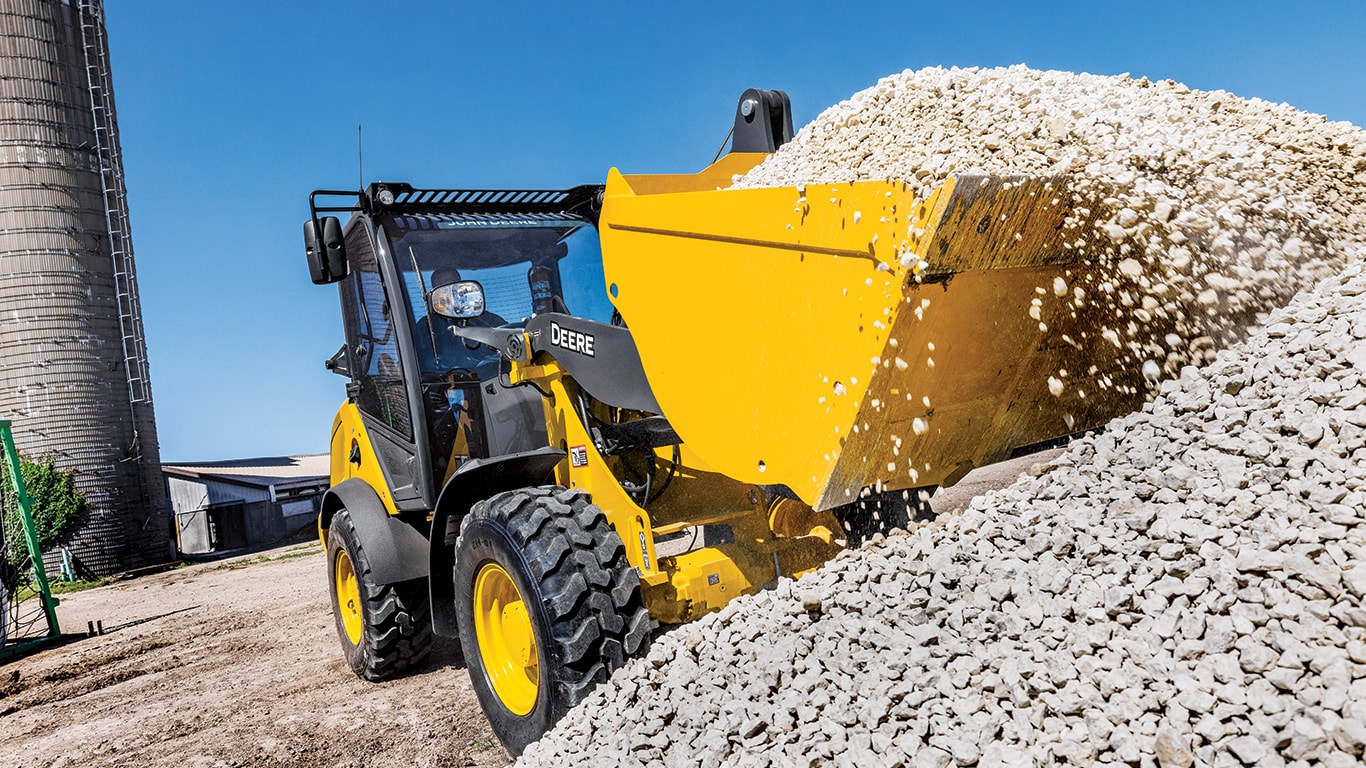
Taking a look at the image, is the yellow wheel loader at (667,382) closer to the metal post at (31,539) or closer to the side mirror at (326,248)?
the side mirror at (326,248)

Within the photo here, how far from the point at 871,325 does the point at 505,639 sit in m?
1.99

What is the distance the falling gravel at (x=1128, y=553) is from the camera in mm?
2004

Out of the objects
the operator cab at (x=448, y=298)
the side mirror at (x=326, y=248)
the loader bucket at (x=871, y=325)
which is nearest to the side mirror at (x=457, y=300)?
the operator cab at (x=448, y=298)

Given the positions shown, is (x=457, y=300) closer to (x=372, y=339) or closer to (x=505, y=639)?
(x=372, y=339)

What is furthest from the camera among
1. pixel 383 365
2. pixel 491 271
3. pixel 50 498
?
pixel 50 498

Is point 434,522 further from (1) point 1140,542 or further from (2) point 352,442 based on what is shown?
(1) point 1140,542

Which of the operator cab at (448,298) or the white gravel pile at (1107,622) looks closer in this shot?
the white gravel pile at (1107,622)

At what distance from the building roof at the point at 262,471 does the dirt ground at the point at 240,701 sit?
17.3m

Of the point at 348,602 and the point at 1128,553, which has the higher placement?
the point at 1128,553

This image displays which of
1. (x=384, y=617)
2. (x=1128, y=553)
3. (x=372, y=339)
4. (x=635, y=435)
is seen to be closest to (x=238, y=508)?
(x=384, y=617)

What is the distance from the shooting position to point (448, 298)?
14.4 ft

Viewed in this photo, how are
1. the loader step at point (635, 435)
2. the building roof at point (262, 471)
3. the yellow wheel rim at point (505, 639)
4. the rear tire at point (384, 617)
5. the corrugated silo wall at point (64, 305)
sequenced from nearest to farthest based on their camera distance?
the yellow wheel rim at point (505, 639) → the loader step at point (635, 435) → the rear tire at point (384, 617) → the corrugated silo wall at point (64, 305) → the building roof at point (262, 471)

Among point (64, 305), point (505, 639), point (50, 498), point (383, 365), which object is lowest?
point (505, 639)

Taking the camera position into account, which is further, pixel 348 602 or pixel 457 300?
pixel 348 602
